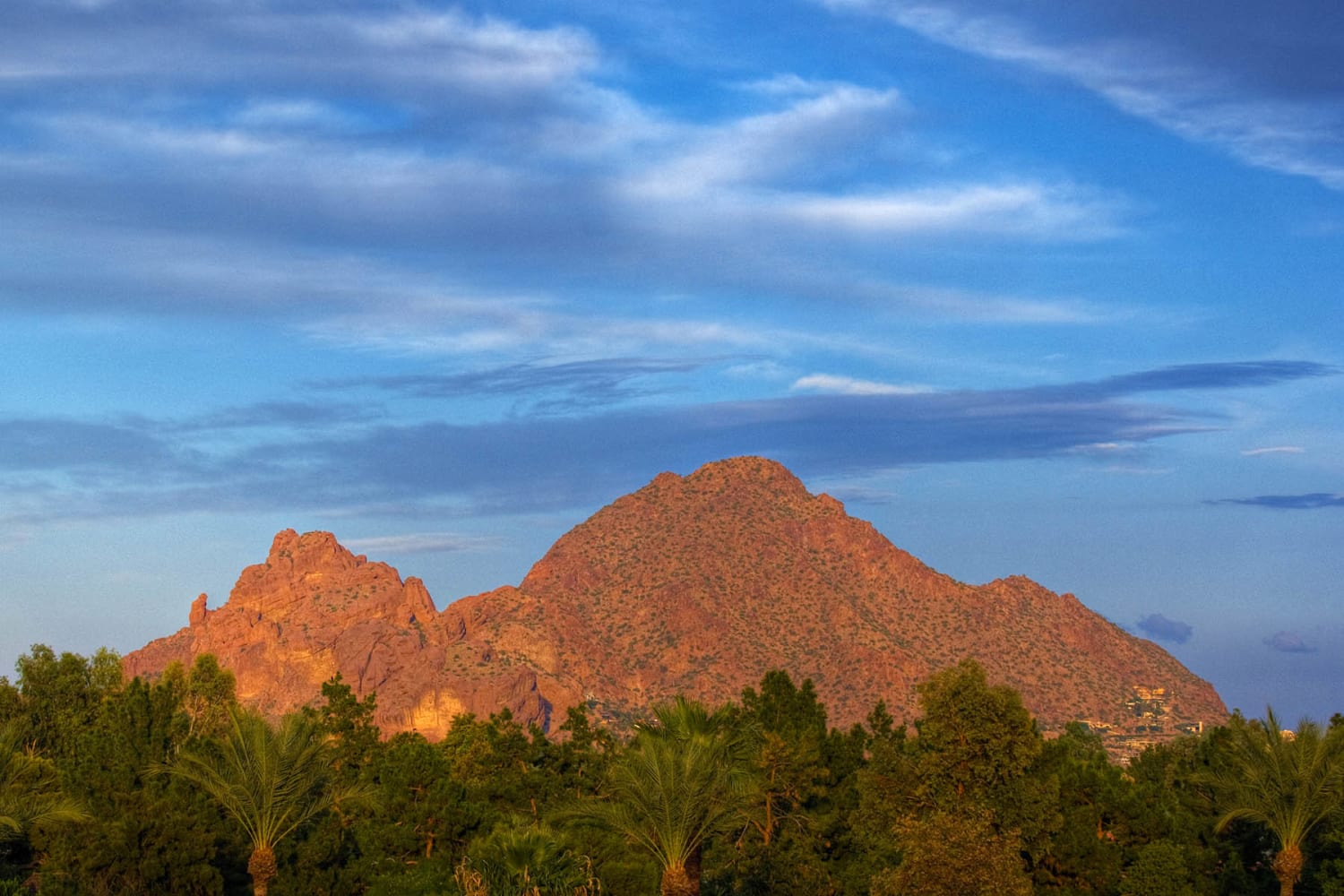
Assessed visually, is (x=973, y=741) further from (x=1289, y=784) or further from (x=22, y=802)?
(x=22, y=802)

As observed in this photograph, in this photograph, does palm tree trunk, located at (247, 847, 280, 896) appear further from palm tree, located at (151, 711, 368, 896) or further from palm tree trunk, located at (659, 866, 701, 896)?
palm tree trunk, located at (659, 866, 701, 896)

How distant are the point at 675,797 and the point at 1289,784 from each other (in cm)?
2075

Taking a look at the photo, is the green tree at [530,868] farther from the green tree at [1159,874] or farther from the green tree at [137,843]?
the green tree at [1159,874]

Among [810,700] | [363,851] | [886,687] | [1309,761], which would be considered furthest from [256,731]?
[886,687]

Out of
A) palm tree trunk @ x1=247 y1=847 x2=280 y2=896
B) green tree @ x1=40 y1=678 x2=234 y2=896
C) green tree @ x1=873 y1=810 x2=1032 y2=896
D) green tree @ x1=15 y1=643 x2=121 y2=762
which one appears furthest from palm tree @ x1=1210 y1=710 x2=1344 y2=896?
green tree @ x1=15 y1=643 x2=121 y2=762

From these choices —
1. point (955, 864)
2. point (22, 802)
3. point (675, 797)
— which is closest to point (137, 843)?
point (22, 802)

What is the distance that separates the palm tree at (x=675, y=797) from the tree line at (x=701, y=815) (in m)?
0.07

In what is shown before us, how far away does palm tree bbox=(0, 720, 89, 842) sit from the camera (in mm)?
41594

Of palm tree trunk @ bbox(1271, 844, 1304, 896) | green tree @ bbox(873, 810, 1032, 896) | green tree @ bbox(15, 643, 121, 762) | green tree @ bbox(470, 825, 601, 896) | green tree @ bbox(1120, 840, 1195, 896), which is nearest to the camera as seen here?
green tree @ bbox(470, 825, 601, 896)

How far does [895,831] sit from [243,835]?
2048 cm

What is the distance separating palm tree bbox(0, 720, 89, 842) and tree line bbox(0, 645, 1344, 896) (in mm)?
146

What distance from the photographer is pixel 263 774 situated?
41.5 meters

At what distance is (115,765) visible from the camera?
1988 inches

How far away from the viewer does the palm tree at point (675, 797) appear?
37344 mm
